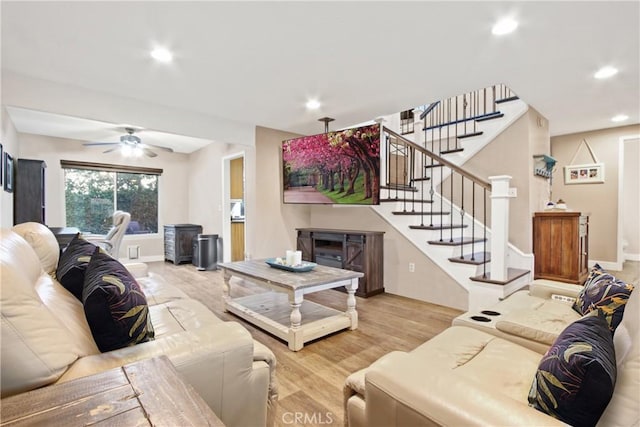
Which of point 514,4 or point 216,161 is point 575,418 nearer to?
point 514,4

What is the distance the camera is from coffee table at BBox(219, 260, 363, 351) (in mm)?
2549

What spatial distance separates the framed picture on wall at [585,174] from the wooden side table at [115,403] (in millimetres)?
6494

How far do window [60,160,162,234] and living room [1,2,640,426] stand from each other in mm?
188

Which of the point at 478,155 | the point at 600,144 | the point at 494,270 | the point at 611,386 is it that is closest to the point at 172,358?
the point at 611,386

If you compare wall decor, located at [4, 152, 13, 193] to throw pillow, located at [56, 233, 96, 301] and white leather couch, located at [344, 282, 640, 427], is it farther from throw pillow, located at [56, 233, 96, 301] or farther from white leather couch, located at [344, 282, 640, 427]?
white leather couch, located at [344, 282, 640, 427]

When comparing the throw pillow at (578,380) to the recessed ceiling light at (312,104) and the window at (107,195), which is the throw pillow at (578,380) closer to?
the recessed ceiling light at (312,104)

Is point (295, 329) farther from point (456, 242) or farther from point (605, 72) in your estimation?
point (605, 72)

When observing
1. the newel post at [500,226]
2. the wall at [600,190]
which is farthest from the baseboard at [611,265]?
the newel post at [500,226]

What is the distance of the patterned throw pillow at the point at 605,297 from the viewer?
1438 mm

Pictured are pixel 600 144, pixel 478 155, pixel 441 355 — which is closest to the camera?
pixel 441 355

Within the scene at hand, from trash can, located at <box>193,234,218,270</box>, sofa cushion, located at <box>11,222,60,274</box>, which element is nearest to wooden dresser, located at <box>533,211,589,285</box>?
sofa cushion, located at <box>11,222,60,274</box>

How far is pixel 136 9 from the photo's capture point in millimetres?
1954

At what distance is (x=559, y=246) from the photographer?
3.71 metres

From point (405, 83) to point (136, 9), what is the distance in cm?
233
